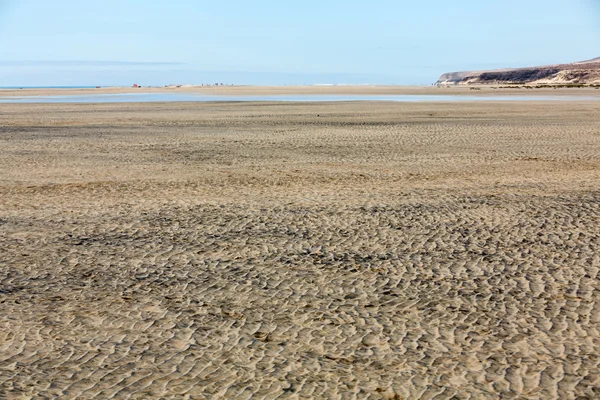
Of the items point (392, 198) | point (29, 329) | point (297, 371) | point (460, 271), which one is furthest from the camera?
point (392, 198)

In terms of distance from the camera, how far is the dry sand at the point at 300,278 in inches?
229

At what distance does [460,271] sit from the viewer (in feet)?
28.4

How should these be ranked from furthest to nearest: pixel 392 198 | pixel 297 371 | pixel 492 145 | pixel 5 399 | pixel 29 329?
pixel 492 145
pixel 392 198
pixel 29 329
pixel 297 371
pixel 5 399

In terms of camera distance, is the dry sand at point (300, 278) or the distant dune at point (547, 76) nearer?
the dry sand at point (300, 278)

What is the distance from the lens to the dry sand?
5.82 m

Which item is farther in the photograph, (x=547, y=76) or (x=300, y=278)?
(x=547, y=76)

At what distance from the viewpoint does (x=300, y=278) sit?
8414mm

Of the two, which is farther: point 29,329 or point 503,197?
point 503,197

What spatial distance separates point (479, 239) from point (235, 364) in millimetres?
5234

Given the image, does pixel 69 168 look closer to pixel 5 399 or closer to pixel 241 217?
pixel 241 217

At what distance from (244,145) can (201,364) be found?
15779mm

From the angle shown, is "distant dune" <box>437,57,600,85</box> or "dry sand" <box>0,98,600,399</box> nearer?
"dry sand" <box>0,98,600,399</box>

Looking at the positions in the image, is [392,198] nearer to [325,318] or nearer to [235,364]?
[325,318]

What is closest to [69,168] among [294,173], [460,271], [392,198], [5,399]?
[294,173]
